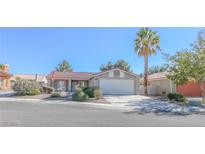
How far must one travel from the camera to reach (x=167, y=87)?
2995 cm

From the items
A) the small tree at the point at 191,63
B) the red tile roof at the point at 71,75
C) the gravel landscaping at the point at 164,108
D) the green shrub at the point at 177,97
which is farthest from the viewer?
the red tile roof at the point at 71,75

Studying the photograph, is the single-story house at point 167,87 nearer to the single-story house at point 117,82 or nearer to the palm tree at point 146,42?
the palm tree at point 146,42

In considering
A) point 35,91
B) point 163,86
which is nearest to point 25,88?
point 35,91

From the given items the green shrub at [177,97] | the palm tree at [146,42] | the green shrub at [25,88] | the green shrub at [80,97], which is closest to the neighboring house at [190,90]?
the palm tree at [146,42]

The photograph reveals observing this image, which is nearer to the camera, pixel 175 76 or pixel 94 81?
pixel 175 76

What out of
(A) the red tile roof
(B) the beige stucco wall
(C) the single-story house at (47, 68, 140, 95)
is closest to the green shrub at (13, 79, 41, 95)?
(C) the single-story house at (47, 68, 140, 95)

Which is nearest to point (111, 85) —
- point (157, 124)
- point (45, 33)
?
point (45, 33)

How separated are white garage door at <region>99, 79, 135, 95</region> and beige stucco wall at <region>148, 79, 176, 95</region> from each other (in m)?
4.14

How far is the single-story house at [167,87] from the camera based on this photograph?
94.6ft
